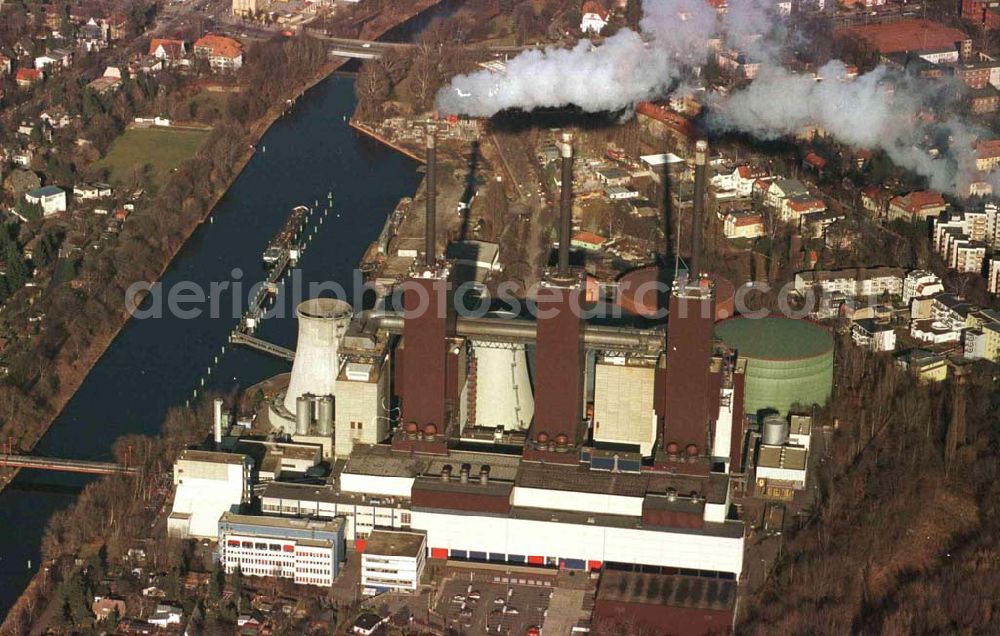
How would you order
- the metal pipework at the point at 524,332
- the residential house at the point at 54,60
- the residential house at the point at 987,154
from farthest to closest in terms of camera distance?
the residential house at the point at 54,60 < the residential house at the point at 987,154 < the metal pipework at the point at 524,332

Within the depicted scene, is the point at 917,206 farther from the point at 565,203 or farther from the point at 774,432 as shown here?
the point at 565,203

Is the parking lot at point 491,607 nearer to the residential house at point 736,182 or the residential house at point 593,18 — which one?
the residential house at point 736,182

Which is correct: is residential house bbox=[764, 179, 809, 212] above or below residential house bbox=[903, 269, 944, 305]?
above

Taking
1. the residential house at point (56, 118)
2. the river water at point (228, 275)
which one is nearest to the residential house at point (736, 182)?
the river water at point (228, 275)

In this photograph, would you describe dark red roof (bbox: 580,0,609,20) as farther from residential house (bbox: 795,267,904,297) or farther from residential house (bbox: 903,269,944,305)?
residential house (bbox: 903,269,944,305)

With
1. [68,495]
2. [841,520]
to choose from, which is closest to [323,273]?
[68,495]

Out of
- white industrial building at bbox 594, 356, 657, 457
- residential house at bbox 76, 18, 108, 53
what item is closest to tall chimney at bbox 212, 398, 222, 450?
white industrial building at bbox 594, 356, 657, 457

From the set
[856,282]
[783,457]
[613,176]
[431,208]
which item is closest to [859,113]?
[613,176]

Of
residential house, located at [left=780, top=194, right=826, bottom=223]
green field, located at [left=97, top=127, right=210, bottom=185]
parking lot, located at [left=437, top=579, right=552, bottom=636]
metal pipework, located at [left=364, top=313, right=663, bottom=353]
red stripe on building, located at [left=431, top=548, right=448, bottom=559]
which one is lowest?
parking lot, located at [left=437, top=579, right=552, bottom=636]
